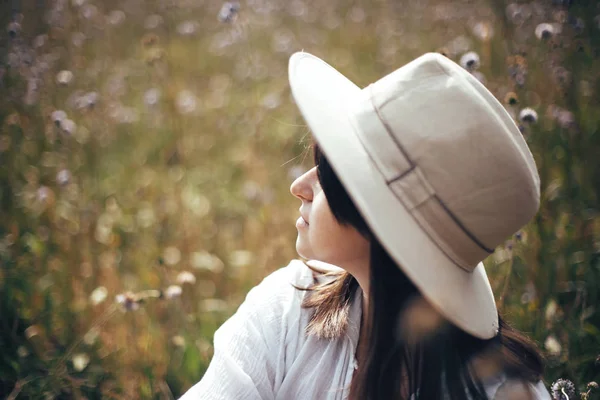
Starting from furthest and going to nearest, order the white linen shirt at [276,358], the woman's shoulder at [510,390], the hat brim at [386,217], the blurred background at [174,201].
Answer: the blurred background at [174,201], the white linen shirt at [276,358], the woman's shoulder at [510,390], the hat brim at [386,217]

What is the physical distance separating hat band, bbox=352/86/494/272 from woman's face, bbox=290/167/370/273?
0.18 m

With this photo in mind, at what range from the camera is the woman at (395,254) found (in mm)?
941

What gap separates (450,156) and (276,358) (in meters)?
0.61

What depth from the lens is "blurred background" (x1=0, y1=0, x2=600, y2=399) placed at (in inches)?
72.6

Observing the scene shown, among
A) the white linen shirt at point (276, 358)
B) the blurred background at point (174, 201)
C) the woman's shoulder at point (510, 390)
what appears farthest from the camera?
the blurred background at point (174, 201)

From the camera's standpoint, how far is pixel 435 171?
945 mm

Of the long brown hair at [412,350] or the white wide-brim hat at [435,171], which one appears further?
the long brown hair at [412,350]

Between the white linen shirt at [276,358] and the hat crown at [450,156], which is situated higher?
the hat crown at [450,156]

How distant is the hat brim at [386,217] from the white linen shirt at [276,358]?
1.13ft

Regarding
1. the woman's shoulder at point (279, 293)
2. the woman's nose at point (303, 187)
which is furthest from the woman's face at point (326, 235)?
the woman's shoulder at point (279, 293)

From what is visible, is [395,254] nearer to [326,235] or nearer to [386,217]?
[386,217]

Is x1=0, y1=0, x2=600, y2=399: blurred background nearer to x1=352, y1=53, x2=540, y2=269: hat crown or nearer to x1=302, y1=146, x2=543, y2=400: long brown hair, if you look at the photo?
x1=302, y1=146, x2=543, y2=400: long brown hair

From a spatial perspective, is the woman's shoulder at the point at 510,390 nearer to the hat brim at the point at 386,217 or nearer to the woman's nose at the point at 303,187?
the hat brim at the point at 386,217

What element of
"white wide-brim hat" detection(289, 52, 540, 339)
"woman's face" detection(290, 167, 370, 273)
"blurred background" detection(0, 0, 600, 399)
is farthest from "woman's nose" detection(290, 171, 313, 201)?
"blurred background" detection(0, 0, 600, 399)
